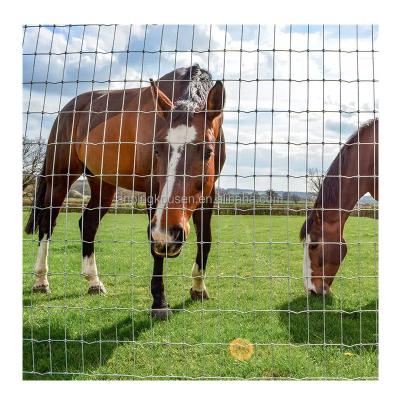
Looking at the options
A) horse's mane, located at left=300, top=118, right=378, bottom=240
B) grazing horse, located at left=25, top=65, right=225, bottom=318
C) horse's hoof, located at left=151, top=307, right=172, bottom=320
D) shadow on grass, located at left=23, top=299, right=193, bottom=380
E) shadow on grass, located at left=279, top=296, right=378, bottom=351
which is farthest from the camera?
horse's mane, located at left=300, top=118, right=378, bottom=240

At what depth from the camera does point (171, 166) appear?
3598mm

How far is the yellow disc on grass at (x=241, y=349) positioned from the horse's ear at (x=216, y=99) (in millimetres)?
1892

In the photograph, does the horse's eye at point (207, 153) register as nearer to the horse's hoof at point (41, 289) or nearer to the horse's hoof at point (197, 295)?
the horse's hoof at point (197, 295)

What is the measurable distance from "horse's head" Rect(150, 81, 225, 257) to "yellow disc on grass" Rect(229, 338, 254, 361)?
92 cm

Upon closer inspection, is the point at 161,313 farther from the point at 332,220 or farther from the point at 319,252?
the point at 332,220

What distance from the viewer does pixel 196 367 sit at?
3363 mm

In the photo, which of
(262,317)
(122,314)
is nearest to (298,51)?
(262,317)

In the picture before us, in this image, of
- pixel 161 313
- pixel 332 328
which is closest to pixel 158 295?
pixel 161 313

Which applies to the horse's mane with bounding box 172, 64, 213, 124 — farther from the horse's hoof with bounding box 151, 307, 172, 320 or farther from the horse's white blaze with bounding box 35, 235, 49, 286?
the horse's white blaze with bounding box 35, 235, 49, 286

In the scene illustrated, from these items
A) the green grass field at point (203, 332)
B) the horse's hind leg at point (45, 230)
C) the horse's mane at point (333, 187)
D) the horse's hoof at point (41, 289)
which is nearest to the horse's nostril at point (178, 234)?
the green grass field at point (203, 332)

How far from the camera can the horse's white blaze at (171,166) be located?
343cm

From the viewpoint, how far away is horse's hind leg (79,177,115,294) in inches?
229

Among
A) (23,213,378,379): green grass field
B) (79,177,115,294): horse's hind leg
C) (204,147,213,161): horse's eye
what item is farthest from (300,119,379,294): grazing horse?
(79,177,115,294): horse's hind leg

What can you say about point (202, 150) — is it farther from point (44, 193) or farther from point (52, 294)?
point (44, 193)
